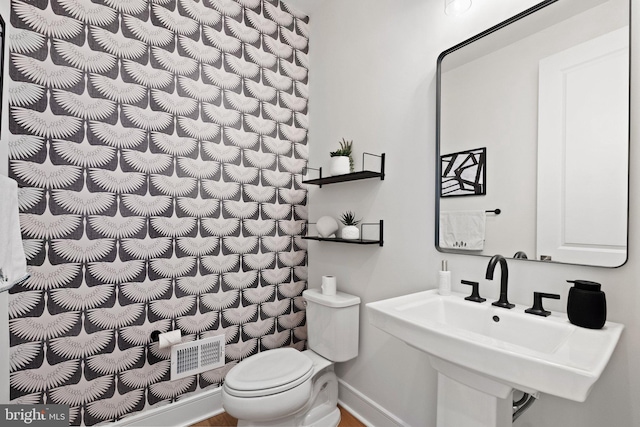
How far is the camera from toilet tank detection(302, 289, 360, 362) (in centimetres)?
175

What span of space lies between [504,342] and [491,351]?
100mm

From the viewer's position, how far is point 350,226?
179cm

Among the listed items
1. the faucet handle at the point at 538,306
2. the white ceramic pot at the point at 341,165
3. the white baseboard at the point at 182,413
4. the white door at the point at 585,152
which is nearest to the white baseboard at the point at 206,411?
the white baseboard at the point at 182,413

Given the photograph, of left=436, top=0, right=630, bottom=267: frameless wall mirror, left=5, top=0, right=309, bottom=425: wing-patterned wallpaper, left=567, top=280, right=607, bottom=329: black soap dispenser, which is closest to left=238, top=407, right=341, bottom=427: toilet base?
left=5, top=0, right=309, bottom=425: wing-patterned wallpaper

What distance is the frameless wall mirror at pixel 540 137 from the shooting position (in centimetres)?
97

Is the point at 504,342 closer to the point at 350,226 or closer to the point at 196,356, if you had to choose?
the point at 350,226

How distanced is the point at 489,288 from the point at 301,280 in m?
1.35

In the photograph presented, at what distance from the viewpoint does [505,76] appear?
124 cm

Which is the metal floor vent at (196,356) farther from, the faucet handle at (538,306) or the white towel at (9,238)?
the faucet handle at (538,306)

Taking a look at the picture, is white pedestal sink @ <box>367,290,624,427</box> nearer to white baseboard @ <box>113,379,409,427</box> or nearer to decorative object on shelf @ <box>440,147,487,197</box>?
decorative object on shelf @ <box>440,147,487,197</box>

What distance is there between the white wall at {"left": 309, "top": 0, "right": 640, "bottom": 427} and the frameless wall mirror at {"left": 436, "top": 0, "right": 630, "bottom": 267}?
0.15ft

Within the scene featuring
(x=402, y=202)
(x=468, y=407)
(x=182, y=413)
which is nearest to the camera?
(x=468, y=407)

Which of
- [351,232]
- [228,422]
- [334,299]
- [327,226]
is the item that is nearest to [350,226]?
[351,232]

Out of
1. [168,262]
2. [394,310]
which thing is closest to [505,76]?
[394,310]
